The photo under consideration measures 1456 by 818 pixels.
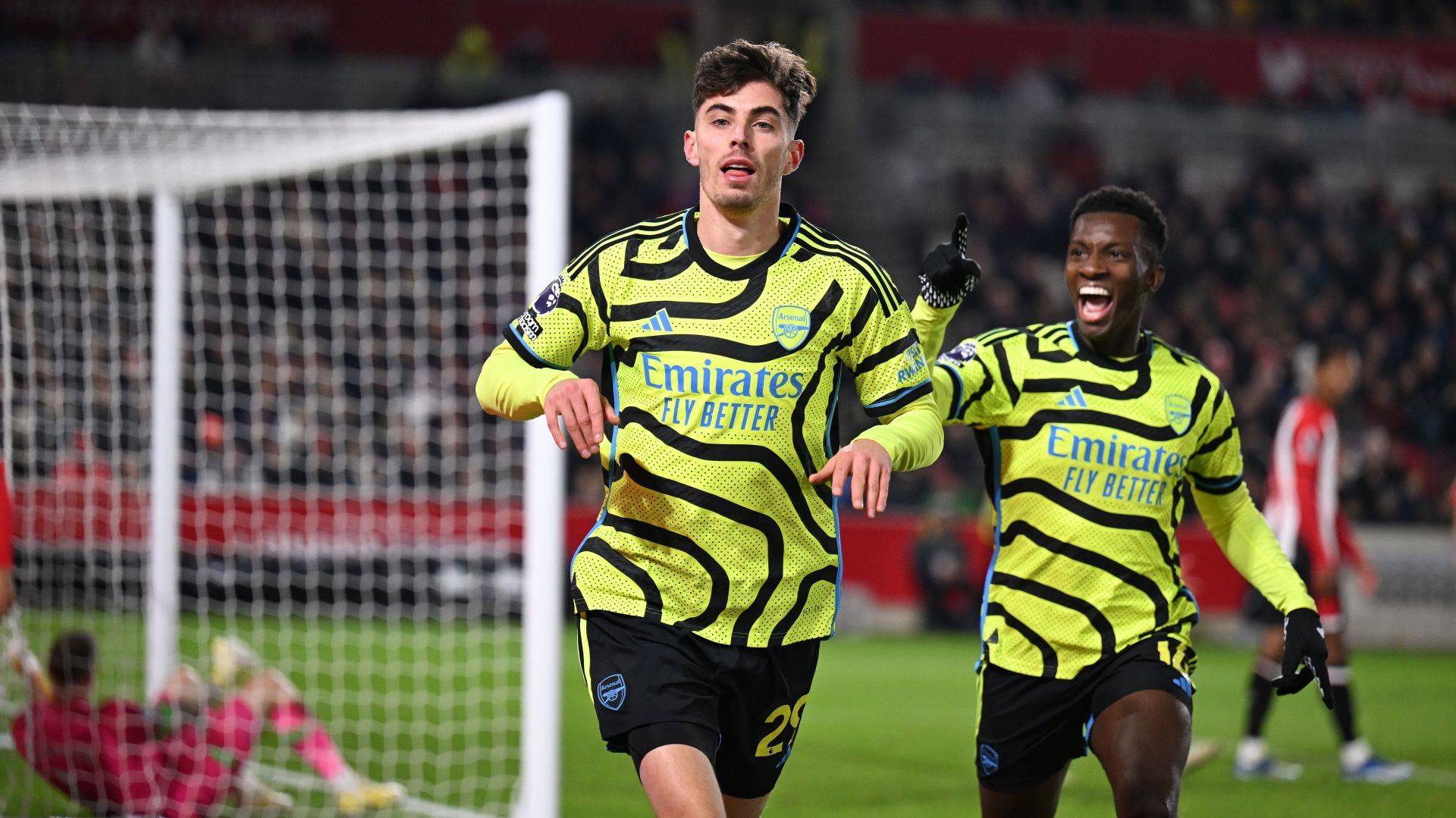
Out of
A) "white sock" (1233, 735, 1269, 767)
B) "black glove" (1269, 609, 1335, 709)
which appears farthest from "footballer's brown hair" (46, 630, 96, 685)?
"white sock" (1233, 735, 1269, 767)

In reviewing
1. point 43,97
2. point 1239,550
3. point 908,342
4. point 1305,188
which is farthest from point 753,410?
point 1305,188

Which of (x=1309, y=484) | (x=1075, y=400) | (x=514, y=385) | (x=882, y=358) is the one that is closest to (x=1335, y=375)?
(x=1309, y=484)

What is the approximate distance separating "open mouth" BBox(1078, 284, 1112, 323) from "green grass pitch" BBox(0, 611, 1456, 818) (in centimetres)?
380

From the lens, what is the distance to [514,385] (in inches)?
140

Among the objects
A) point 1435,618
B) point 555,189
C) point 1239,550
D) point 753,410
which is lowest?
point 1435,618

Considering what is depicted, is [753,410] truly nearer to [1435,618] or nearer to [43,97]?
[1435,618]

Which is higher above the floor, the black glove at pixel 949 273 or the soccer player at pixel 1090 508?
the black glove at pixel 949 273

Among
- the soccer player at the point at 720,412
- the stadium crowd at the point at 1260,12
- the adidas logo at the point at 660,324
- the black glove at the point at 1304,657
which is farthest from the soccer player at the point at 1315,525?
the stadium crowd at the point at 1260,12

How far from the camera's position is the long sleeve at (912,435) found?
11.6 ft

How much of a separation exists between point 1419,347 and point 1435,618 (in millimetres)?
4539

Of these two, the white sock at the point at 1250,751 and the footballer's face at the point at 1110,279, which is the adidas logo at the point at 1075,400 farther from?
the white sock at the point at 1250,751

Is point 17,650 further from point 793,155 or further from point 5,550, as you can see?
point 793,155

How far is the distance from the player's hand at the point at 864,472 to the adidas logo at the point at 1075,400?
122 cm

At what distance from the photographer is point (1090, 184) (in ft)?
75.3
